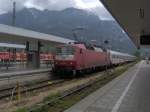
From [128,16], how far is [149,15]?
1842mm

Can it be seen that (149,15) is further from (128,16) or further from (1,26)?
(1,26)

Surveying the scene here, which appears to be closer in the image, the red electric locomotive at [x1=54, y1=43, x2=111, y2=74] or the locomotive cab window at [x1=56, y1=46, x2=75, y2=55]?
the red electric locomotive at [x1=54, y1=43, x2=111, y2=74]

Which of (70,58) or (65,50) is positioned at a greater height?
(65,50)

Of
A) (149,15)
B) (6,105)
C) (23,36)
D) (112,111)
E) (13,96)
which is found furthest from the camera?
(23,36)

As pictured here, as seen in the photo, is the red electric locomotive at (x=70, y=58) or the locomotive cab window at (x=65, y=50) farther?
the locomotive cab window at (x=65, y=50)

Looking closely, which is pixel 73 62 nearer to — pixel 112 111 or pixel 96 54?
pixel 96 54

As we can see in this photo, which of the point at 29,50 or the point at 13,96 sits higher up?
the point at 29,50

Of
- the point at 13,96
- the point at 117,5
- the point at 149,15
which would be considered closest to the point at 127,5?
the point at 117,5

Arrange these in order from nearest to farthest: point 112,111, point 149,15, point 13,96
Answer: point 112,111 < point 13,96 < point 149,15

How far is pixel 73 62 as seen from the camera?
101ft

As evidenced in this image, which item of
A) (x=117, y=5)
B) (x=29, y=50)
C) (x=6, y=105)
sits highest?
(x=117, y=5)

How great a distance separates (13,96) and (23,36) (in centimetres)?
1678

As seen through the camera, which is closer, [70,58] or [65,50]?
[70,58]

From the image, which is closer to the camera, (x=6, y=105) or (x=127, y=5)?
(x=6, y=105)
